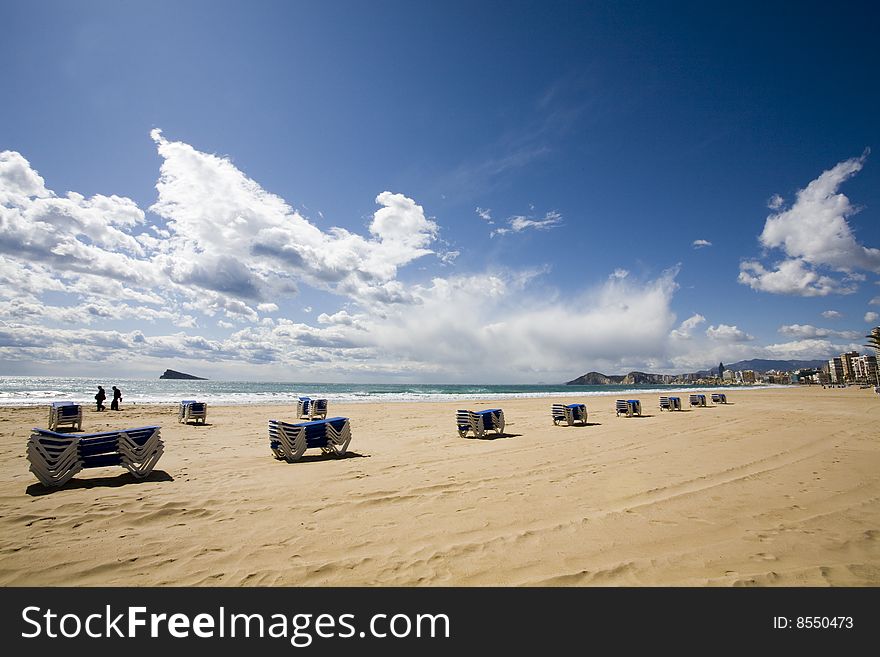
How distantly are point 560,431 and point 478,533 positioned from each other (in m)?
10.4

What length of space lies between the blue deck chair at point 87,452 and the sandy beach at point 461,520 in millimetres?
355

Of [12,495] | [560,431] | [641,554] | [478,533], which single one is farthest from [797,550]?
[12,495]

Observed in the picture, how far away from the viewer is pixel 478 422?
42.2 ft

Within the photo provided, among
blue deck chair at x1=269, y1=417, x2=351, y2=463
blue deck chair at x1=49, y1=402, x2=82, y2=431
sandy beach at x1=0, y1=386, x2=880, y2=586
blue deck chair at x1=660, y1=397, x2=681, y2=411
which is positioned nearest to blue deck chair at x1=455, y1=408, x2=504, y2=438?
sandy beach at x1=0, y1=386, x2=880, y2=586

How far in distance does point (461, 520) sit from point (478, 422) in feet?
25.4

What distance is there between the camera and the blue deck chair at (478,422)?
507 inches

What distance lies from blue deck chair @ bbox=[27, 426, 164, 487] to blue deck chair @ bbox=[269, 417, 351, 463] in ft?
7.92

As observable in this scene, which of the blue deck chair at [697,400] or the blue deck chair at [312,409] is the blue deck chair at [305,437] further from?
the blue deck chair at [697,400]

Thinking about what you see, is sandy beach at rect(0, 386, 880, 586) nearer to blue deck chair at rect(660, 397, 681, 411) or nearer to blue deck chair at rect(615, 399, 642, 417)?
blue deck chair at rect(615, 399, 642, 417)

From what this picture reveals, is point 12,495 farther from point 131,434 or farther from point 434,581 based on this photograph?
point 434,581

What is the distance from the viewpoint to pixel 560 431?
14.2 m

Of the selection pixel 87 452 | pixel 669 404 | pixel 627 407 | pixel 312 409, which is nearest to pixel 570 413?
pixel 627 407

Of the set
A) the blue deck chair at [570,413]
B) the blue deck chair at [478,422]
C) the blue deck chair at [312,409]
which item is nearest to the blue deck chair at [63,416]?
the blue deck chair at [312,409]

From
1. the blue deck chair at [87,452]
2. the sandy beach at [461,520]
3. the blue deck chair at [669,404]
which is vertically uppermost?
the blue deck chair at [87,452]
